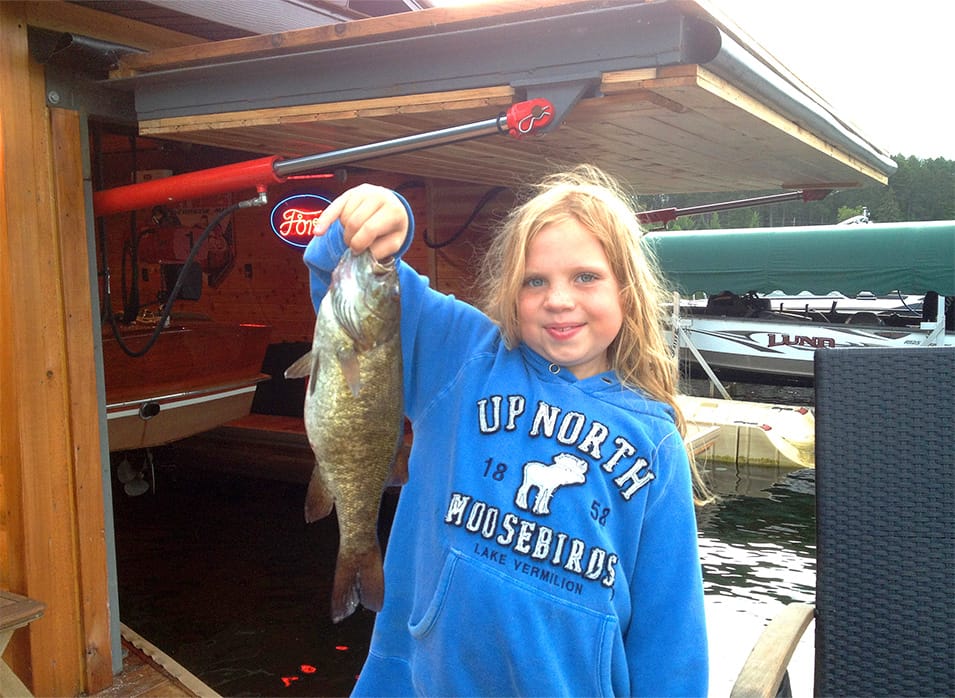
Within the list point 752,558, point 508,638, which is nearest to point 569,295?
point 508,638

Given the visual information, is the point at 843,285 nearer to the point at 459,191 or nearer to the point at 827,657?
the point at 459,191

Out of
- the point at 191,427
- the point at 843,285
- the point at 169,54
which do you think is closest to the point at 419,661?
the point at 169,54

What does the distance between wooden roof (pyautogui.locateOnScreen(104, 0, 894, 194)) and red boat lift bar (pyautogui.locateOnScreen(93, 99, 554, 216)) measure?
0.13m

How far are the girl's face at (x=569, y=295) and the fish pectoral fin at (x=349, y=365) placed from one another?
44cm

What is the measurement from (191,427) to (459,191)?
3367mm

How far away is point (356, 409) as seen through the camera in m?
1.80

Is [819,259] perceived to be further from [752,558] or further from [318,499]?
[318,499]

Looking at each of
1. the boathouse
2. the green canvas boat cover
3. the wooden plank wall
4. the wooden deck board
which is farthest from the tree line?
the wooden deck board

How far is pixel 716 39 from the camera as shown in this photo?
2418mm

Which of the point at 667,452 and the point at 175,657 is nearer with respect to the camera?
the point at 667,452

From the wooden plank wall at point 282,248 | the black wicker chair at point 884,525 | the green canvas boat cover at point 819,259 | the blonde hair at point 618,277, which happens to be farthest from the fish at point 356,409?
the green canvas boat cover at point 819,259

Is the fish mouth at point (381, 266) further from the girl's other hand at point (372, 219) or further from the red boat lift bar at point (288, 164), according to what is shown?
the red boat lift bar at point (288, 164)

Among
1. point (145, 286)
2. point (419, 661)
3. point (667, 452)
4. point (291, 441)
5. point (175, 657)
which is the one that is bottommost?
point (175, 657)

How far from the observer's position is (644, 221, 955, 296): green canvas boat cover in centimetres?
1338
